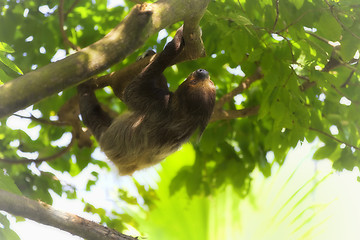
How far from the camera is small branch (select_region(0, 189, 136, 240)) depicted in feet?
8.55

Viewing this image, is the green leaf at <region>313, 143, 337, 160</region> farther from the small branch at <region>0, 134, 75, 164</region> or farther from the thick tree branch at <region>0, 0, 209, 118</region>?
the small branch at <region>0, 134, 75, 164</region>

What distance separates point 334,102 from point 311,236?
6.82 feet

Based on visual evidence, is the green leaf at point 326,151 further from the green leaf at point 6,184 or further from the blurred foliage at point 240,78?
the green leaf at point 6,184

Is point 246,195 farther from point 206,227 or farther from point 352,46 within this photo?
point 352,46

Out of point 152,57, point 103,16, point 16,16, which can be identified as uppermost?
point 103,16

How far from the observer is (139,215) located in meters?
5.11

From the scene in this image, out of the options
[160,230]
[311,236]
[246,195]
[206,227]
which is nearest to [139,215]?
[160,230]

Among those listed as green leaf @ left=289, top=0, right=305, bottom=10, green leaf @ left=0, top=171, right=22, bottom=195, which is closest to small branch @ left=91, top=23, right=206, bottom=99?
green leaf @ left=289, top=0, right=305, bottom=10

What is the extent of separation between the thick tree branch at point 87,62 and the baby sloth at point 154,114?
1020 mm

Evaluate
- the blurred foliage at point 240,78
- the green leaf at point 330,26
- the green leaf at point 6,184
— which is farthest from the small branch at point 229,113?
the green leaf at point 6,184

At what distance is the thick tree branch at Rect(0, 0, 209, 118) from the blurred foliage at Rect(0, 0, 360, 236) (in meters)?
0.66

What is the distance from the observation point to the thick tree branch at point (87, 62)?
187 cm

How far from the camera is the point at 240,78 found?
4391mm

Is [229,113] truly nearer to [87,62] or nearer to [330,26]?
[330,26]
